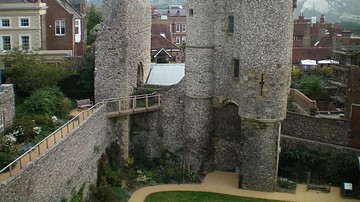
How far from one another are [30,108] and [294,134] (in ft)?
44.1

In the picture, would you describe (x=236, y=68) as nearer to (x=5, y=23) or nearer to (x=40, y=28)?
(x=40, y=28)

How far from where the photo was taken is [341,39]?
42.6 metres

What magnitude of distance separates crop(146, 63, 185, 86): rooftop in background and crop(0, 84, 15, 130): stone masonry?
9.89 meters

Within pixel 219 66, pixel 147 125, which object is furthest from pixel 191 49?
pixel 147 125

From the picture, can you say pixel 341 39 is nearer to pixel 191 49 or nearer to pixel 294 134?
pixel 294 134

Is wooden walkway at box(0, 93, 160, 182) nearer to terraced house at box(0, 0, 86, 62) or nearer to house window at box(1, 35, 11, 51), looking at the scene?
terraced house at box(0, 0, 86, 62)

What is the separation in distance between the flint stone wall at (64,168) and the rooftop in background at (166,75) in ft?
23.0

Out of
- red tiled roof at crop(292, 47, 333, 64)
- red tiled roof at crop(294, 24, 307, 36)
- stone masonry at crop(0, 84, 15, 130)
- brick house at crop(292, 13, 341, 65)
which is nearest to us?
stone masonry at crop(0, 84, 15, 130)

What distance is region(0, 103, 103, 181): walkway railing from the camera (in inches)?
566

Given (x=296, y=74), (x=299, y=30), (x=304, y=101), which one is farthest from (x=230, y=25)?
(x=299, y=30)

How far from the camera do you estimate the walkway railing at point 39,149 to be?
14.4 metres

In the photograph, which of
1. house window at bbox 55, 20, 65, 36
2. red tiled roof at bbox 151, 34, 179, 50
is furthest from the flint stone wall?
red tiled roof at bbox 151, 34, 179, 50

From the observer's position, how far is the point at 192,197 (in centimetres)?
2262

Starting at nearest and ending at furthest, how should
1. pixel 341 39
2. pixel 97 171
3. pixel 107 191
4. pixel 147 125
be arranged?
pixel 107 191, pixel 97 171, pixel 147 125, pixel 341 39
